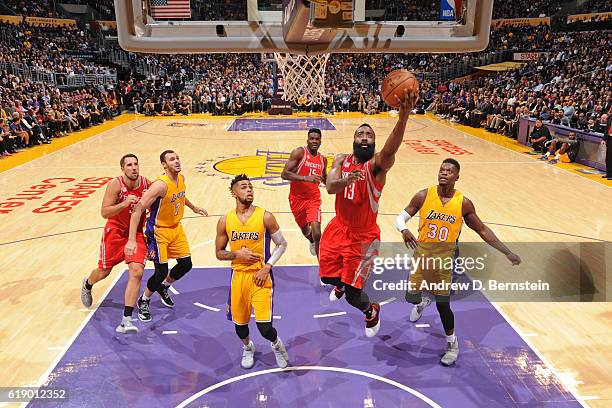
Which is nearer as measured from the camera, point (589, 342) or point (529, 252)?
point (589, 342)

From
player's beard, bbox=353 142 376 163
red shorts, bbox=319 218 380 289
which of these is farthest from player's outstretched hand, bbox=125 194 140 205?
player's beard, bbox=353 142 376 163

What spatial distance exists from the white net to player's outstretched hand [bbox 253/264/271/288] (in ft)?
14.1

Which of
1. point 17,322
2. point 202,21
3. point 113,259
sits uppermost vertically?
point 202,21

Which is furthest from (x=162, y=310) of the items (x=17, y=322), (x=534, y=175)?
(x=534, y=175)

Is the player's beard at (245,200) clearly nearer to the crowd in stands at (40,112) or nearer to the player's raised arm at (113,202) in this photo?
the player's raised arm at (113,202)

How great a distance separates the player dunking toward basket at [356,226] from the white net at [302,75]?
3.67 metres

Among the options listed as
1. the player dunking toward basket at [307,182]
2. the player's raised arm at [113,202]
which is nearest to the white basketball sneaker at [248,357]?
the player's raised arm at [113,202]

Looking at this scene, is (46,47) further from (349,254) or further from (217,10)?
(349,254)

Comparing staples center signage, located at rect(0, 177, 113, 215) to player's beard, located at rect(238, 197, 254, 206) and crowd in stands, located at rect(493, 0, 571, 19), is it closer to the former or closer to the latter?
player's beard, located at rect(238, 197, 254, 206)

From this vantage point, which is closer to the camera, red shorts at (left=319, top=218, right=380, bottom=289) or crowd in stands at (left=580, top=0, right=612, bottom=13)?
red shorts at (left=319, top=218, right=380, bottom=289)

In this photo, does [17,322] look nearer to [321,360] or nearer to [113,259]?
[113,259]

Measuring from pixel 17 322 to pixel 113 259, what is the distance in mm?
1127

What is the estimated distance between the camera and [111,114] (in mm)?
22375

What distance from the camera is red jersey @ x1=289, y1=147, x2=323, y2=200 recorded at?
5.76 metres
